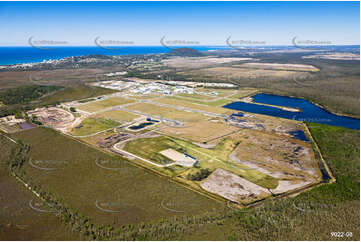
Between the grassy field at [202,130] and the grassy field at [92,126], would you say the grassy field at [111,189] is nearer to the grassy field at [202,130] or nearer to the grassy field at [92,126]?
the grassy field at [92,126]

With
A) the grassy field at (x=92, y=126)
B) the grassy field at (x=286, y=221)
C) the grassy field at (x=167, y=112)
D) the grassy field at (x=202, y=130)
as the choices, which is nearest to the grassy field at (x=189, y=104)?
the grassy field at (x=167, y=112)

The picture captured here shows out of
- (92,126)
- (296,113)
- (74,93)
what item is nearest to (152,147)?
(92,126)

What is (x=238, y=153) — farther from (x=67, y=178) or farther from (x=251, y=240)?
(x=67, y=178)

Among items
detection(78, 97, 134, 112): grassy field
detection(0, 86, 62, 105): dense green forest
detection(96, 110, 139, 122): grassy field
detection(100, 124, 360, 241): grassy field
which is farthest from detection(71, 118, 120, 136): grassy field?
detection(0, 86, 62, 105): dense green forest

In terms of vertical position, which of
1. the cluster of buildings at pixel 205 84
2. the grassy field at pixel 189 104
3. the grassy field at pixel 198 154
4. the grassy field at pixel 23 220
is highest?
the cluster of buildings at pixel 205 84

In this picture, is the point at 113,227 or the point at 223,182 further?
the point at 223,182

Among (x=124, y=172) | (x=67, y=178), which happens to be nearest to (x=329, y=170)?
(x=124, y=172)
